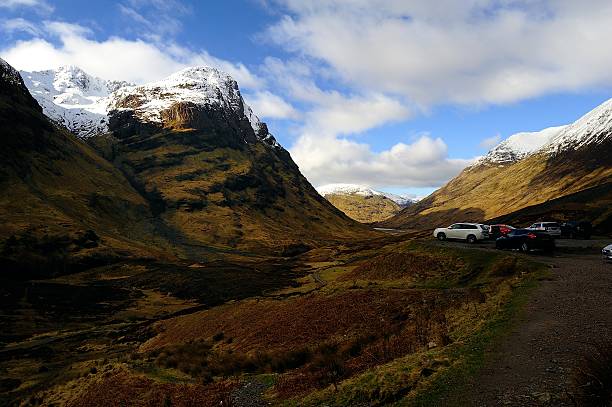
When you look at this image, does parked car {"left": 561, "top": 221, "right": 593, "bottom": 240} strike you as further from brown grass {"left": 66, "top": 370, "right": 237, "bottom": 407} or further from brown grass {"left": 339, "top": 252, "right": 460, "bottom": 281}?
brown grass {"left": 66, "top": 370, "right": 237, "bottom": 407}

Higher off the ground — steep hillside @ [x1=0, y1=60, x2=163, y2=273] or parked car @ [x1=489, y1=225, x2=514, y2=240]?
steep hillside @ [x1=0, y1=60, x2=163, y2=273]

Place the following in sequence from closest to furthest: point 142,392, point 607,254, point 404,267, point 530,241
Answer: point 142,392
point 607,254
point 530,241
point 404,267

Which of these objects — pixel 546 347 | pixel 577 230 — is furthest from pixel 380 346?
pixel 577 230

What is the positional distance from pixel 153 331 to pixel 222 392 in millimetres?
30314

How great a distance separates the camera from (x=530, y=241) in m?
35.5

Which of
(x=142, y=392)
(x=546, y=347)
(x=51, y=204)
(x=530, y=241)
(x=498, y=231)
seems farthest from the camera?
(x=51, y=204)

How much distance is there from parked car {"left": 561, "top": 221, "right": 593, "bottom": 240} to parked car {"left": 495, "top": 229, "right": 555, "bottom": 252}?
1734cm

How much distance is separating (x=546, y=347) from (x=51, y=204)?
537 feet

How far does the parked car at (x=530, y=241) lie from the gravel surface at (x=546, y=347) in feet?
45.5

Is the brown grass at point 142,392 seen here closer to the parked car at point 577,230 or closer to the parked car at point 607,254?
the parked car at point 607,254

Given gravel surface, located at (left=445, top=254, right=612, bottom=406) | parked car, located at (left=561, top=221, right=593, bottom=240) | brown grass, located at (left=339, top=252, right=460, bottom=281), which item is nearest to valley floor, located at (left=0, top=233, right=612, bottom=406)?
gravel surface, located at (left=445, top=254, right=612, bottom=406)

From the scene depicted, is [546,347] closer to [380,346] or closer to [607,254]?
[380,346]

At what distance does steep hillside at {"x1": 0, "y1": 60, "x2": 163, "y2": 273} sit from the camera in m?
114

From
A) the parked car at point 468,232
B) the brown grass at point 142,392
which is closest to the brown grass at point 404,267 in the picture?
the parked car at point 468,232
